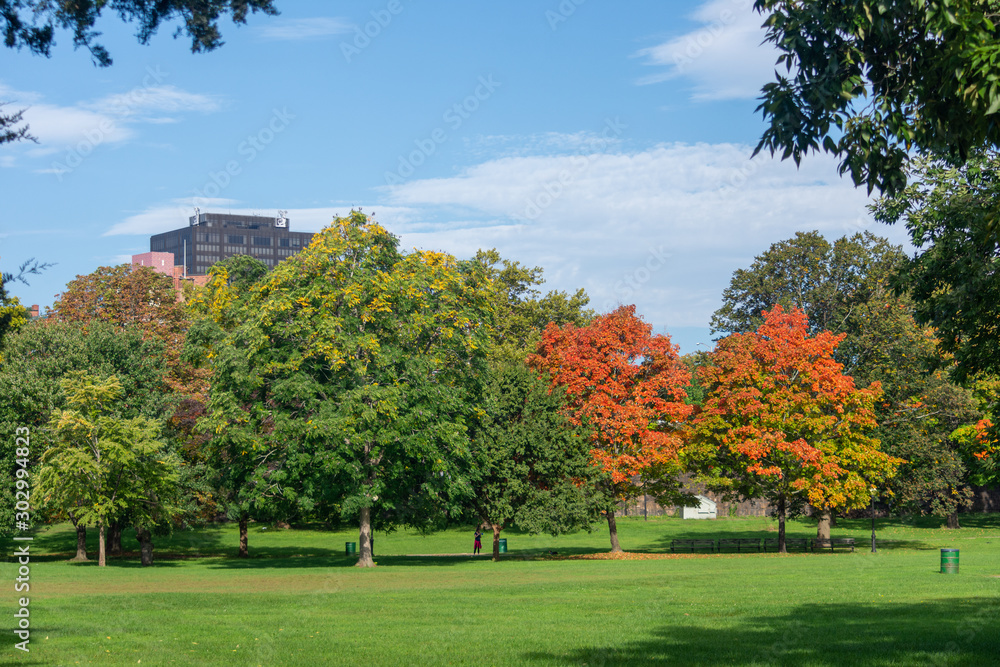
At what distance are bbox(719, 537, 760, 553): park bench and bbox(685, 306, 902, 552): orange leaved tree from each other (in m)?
3.87

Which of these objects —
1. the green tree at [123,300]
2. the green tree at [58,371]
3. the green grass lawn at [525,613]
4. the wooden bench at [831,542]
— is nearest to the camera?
the green grass lawn at [525,613]

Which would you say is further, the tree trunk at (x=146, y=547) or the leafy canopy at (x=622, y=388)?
the leafy canopy at (x=622, y=388)

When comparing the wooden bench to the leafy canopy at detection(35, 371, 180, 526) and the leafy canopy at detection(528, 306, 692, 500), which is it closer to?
the leafy canopy at detection(528, 306, 692, 500)

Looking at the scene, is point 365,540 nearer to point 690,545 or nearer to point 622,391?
point 622,391

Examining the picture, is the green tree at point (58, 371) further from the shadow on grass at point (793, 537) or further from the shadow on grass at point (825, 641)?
the shadow on grass at point (825, 641)

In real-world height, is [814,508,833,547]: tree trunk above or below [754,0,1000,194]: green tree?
below

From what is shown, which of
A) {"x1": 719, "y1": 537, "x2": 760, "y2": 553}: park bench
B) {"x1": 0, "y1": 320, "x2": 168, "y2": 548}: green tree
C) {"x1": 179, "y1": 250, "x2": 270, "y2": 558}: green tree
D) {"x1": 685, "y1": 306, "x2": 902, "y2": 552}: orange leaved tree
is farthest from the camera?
{"x1": 719, "y1": 537, "x2": 760, "y2": 553}: park bench

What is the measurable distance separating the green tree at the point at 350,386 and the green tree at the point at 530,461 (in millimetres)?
2146

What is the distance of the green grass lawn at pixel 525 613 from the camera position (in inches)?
580

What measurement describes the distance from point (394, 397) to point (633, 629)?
22550 mm

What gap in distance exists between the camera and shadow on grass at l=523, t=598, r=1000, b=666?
13.9 m

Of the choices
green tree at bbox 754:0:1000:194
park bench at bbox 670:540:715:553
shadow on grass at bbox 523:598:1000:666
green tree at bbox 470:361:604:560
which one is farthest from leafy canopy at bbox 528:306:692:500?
green tree at bbox 754:0:1000:194

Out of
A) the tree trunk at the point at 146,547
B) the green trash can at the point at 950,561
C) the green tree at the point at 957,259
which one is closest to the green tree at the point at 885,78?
the green tree at the point at 957,259

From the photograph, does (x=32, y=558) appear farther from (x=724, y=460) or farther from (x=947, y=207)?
(x=947, y=207)
